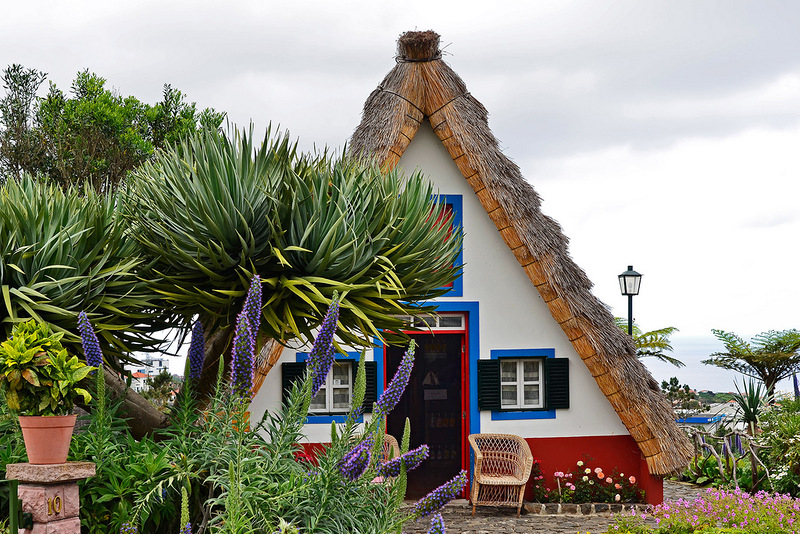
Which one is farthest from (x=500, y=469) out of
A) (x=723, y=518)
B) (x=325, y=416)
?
(x=723, y=518)

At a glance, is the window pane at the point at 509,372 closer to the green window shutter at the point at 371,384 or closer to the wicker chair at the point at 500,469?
the wicker chair at the point at 500,469

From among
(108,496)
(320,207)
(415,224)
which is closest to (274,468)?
(108,496)

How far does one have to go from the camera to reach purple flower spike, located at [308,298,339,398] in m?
4.05

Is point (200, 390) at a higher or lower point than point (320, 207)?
lower

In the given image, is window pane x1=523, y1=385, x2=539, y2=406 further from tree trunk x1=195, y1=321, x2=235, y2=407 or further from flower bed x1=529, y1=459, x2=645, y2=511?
tree trunk x1=195, y1=321, x2=235, y2=407

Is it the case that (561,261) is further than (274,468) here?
Yes

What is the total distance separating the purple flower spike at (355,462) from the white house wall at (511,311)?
6474 mm

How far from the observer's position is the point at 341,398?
10312mm

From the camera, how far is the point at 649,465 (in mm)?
10117

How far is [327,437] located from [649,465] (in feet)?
13.5

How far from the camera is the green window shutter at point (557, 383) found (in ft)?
34.3

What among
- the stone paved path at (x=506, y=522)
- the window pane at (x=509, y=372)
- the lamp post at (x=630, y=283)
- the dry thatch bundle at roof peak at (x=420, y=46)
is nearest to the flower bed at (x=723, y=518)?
the stone paved path at (x=506, y=522)

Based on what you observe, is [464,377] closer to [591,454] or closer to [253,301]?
[591,454]

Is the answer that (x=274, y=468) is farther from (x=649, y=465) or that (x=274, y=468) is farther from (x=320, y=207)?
(x=649, y=465)
